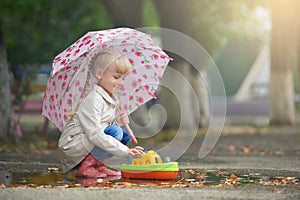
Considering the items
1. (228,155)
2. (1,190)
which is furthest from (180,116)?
(1,190)

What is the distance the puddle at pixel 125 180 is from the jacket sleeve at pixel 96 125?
1.08 ft

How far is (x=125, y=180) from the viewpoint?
317 inches

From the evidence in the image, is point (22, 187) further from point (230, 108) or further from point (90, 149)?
point (230, 108)

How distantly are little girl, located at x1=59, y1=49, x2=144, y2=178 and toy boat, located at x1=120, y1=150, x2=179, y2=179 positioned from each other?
25 cm

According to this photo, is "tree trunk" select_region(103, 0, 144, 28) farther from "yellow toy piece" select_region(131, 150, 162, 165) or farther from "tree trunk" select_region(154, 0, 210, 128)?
"yellow toy piece" select_region(131, 150, 162, 165)

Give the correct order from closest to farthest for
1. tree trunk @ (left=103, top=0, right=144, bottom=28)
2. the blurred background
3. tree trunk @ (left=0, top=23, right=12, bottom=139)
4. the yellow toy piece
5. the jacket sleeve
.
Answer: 1. the jacket sleeve
2. the yellow toy piece
3. tree trunk @ (left=0, top=23, right=12, bottom=139)
4. the blurred background
5. tree trunk @ (left=103, top=0, right=144, bottom=28)

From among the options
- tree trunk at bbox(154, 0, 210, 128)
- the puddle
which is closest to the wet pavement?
the puddle

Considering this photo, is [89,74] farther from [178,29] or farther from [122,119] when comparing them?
[178,29]

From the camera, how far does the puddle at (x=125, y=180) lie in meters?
7.65

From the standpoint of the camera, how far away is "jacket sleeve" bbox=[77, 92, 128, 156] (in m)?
7.88

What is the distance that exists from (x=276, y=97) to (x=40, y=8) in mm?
7118

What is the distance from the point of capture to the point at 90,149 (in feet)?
26.8

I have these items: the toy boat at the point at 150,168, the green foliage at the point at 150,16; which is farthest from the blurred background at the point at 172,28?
the toy boat at the point at 150,168

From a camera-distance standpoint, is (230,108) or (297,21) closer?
(297,21)
